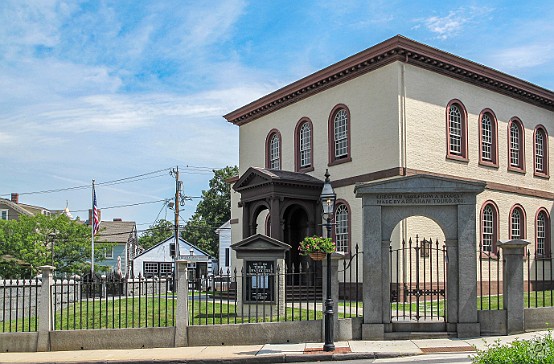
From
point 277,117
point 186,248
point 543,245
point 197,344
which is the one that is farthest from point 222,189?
point 197,344

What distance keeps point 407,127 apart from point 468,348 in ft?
39.0

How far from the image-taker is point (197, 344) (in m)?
15.3

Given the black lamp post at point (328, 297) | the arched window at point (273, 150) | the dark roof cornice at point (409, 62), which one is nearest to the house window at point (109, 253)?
the arched window at point (273, 150)

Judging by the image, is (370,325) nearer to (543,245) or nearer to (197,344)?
(197,344)

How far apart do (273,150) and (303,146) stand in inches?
107

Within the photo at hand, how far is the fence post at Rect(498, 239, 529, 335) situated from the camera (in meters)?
15.5

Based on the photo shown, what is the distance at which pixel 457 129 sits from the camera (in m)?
26.4

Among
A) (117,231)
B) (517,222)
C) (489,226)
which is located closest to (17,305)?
(489,226)

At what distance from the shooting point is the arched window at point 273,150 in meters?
31.5

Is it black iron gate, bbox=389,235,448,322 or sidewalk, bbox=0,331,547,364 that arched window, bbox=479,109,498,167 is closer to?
black iron gate, bbox=389,235,448,322

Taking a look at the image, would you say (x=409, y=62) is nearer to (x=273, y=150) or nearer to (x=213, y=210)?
(x=273, y=150)

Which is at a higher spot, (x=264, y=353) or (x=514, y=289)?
(x=514, y=289)

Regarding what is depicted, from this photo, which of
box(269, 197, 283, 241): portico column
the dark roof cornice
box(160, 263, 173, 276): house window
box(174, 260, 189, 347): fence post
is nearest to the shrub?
box(174, 260, 189, 347): fence post

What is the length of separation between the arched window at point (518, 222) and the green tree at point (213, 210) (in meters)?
44.0
